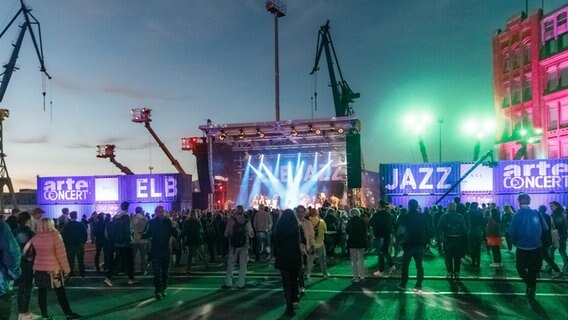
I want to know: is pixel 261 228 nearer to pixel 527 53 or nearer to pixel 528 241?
pixel 528 241

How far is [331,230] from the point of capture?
635 inches

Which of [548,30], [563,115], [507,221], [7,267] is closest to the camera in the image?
[7,267]

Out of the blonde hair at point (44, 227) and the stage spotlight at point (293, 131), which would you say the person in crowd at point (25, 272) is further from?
the stage spotlight at point (293, 131)

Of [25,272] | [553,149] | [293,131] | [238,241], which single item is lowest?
[25,272]

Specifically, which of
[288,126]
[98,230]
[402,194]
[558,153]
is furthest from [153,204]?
[558,153]

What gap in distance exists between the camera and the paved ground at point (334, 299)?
27.5 ft

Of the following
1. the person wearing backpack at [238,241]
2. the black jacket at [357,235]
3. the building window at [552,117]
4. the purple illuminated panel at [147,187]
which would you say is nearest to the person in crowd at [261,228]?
the person wearing backpack at [238,241]

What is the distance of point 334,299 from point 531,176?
1889 centimetres

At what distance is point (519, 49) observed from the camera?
4397 cm

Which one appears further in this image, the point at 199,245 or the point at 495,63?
the point at 495,63

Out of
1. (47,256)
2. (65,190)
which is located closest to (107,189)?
(65,190)

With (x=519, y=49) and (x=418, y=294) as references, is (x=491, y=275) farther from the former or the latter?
(x=519, y=49)

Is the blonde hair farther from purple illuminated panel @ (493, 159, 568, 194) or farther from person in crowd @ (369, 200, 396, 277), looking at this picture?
purple illuminated panel @ (493, 159, 568, 194)

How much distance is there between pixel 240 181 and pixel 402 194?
35.7 ft
